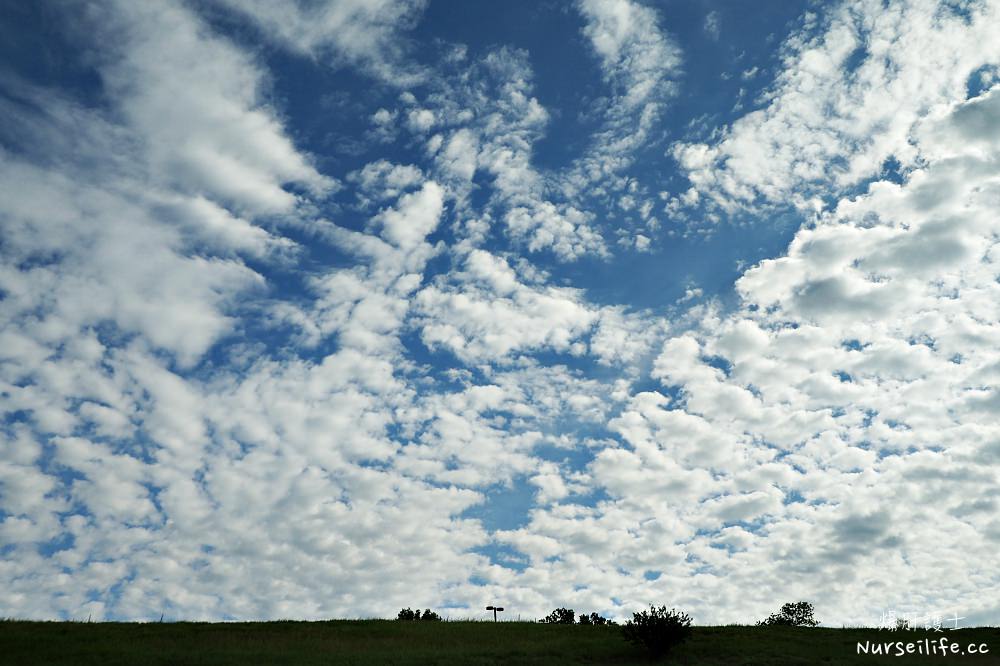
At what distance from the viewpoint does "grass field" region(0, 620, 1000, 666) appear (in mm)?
32688

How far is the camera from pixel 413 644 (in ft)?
128

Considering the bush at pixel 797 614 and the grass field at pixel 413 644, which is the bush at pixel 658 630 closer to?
the grass field at pixel 413 644

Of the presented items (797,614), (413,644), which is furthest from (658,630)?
(797,614)

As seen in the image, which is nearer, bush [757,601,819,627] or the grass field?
the grass field

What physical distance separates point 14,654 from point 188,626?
1273cm

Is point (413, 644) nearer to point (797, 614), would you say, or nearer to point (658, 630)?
point (658, 630)

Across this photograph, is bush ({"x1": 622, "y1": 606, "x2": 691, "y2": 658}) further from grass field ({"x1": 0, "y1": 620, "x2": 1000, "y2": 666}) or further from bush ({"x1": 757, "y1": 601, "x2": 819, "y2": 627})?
bush ({"x1": 757, "y1": 601, "x2": 819, "y2": 627})

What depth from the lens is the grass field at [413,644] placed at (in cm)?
3269

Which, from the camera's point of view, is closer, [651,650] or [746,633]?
[651,650]

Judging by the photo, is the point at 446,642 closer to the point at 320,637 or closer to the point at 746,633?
the point at 320,637

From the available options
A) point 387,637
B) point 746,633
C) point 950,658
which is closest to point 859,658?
point 950,658

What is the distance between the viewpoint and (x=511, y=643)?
39312 mm

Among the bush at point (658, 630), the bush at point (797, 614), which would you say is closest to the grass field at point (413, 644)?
the bush at point (658, 630)

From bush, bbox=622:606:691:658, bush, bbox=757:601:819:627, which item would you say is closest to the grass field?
bush, bbox=622:606:691:658
